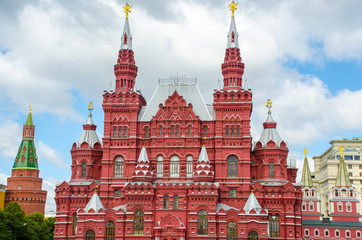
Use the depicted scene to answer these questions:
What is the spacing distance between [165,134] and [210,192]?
10828mm

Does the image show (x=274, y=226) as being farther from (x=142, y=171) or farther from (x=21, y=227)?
(x=21, y=227)

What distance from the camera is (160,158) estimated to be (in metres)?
65.4

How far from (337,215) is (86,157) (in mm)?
47009

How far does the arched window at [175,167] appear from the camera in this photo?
6450 cm

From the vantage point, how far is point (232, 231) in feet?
195

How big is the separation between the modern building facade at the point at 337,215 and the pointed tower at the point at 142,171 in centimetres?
3617

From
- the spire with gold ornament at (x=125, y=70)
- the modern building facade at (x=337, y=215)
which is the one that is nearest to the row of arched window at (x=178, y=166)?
the spire with gold ornament at (x=125, y=70)

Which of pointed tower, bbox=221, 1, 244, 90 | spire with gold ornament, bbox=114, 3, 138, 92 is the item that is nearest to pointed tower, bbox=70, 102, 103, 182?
spire with gold ornament, bbox=114, 3, 138, 92

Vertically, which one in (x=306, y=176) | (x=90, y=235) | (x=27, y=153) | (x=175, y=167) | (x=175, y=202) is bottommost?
(x=90, y=235)

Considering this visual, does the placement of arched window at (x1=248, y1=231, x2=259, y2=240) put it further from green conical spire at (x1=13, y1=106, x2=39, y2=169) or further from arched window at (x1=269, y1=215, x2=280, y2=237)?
green conical spire at (x1=13, y1=106, x2=39, y2=169)

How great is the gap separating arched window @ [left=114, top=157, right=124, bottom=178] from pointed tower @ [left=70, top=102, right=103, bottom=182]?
3811mm

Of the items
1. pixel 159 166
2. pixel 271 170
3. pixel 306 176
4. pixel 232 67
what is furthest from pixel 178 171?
pixel 306 176

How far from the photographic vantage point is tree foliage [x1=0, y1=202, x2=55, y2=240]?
6962 cm

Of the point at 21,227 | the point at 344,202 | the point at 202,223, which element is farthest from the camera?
the point at 344,202
